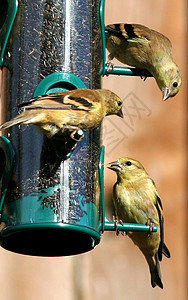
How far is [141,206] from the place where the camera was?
8.79 meters

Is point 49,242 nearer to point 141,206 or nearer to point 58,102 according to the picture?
point 58,102

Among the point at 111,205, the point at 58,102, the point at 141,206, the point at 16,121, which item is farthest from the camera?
the point at 111,205

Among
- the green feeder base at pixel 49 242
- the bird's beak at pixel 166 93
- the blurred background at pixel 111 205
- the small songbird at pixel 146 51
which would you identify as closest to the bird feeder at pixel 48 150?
the green feeder base at pixel 49 242

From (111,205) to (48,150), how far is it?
2599 mm

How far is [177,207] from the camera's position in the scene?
988 centimetres

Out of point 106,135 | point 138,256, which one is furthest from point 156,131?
point 138,256

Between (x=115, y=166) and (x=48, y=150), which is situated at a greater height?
(x=48, y=150)

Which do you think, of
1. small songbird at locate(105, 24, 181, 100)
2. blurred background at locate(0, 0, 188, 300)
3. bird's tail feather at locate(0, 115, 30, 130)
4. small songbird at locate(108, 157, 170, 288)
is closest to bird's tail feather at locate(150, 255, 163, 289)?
small songbird at locate(108, 157, 170, 288)

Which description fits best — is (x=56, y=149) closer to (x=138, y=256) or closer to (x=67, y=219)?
(x=67, y=219)

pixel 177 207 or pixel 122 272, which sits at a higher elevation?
pixel 177 207

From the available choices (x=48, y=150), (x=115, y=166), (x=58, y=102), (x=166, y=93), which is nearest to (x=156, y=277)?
(x=115, y=166)

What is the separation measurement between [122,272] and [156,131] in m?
1.38

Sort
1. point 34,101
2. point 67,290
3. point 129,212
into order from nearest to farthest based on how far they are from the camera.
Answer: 1. point 34,101
2. point 129,212
3. point 67,290

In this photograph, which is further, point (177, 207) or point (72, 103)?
point (177, 207)
